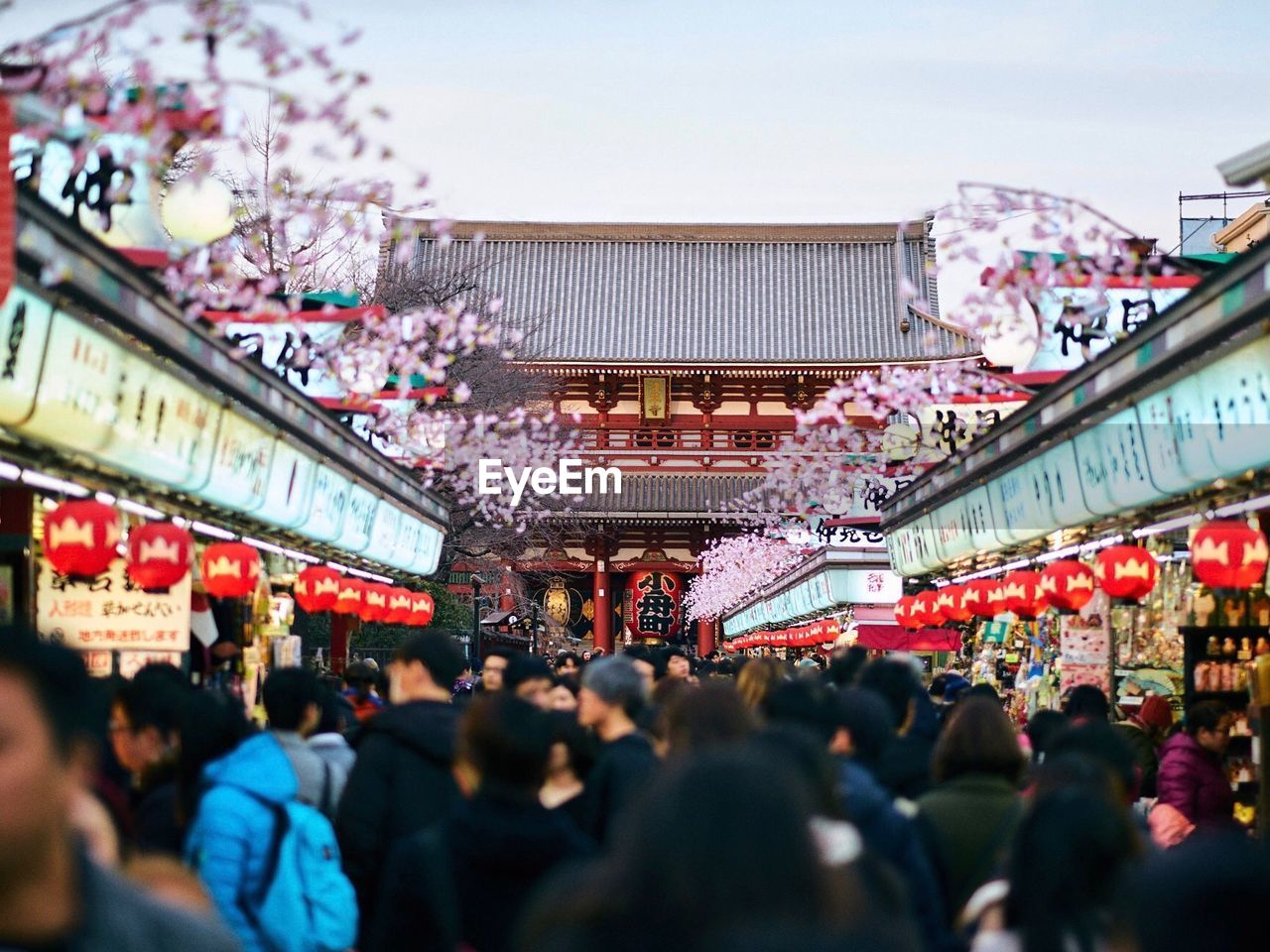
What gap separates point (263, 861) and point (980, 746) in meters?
2.31

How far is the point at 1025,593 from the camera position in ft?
48.9

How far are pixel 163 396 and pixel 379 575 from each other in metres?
11.7

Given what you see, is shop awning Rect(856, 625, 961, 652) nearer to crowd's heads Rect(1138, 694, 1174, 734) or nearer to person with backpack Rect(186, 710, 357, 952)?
crowd's heads Rect(1138, 694, 1174, 734)

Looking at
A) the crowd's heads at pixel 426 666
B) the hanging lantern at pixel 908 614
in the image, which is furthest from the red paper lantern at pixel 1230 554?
the hanging lantern at pixel 908 614

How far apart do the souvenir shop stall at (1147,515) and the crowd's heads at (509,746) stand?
184 inches

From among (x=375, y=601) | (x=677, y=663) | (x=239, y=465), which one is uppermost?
(x=239, y=465)

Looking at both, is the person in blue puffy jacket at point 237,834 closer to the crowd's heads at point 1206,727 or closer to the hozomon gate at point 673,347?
the crowd's heads at point 1206,727

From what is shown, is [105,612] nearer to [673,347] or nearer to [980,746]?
[980,746]

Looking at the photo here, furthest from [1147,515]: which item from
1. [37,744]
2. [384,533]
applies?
[37,744]

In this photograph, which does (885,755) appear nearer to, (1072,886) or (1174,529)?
(1072,886)

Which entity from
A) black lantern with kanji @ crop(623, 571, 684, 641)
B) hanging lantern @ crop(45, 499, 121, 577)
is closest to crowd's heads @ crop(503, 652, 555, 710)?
hanging lantern @ crop(45, 499, 121, 577)

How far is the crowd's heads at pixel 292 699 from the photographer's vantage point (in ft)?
22.9

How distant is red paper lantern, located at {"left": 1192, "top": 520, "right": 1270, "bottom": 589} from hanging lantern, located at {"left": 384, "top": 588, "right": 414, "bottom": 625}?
36.4 ft

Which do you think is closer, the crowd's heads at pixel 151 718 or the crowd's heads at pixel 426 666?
the crowd's heads at pixel 151 718
